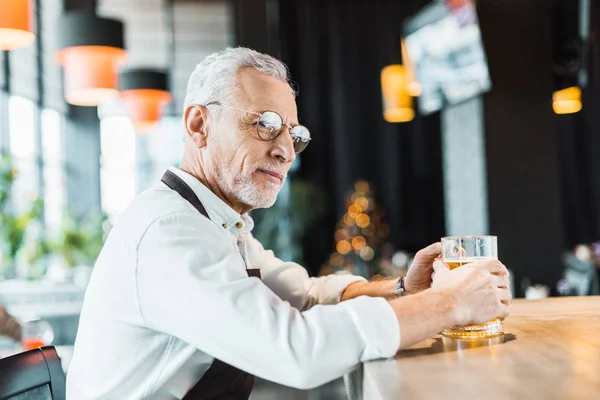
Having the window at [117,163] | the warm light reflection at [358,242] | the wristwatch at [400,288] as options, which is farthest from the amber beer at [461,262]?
the window at [117,163]

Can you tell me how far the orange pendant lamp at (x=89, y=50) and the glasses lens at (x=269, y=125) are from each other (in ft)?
9.81

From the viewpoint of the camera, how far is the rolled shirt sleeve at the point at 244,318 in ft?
3.49

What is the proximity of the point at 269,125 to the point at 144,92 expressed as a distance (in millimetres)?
5110

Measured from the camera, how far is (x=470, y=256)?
128 cm

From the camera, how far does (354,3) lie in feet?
35.1

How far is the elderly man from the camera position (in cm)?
108

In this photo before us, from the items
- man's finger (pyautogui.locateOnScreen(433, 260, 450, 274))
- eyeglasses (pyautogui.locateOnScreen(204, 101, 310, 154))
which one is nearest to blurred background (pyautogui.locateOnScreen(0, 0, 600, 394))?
eyeglasses (pyautogui.locateOnScreen(204, 101, 310, 154))

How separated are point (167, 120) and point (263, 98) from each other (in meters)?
12.6

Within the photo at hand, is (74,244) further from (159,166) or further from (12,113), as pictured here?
(159,166)

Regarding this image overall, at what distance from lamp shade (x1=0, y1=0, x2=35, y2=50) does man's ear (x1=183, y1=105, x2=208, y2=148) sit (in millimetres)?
2159

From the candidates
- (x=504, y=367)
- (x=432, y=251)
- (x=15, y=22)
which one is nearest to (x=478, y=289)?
(x=504, y=367)

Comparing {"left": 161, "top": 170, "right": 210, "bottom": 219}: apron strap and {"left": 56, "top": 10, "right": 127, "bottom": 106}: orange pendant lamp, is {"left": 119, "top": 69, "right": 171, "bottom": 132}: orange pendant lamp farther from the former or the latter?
{"left": 161, "top": 170, "right": 210, "bottom": 219}: apron strap

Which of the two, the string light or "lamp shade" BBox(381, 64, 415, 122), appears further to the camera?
the string light

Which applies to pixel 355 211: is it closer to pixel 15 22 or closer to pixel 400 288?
pixel 15 22
